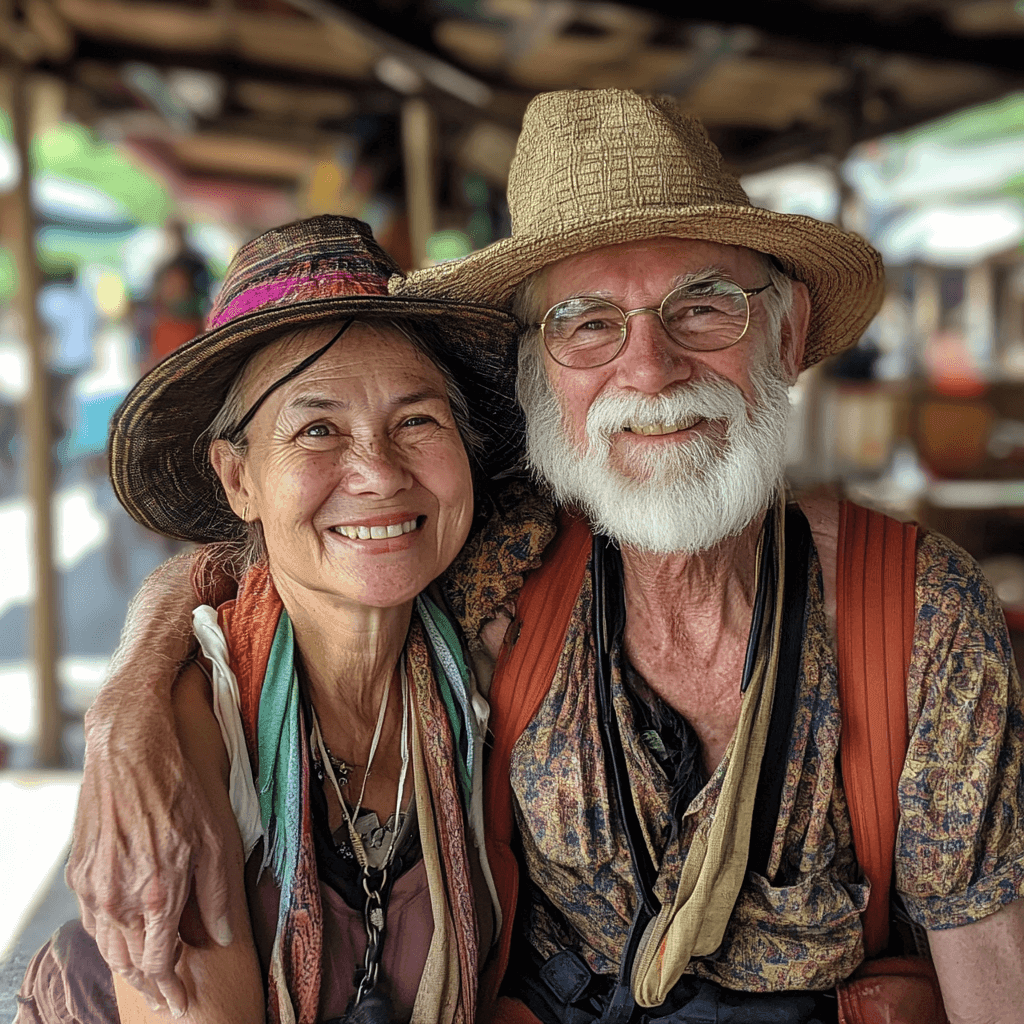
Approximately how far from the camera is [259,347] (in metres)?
1.52

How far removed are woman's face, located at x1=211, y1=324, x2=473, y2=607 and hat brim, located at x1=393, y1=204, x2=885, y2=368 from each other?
15 centimetres


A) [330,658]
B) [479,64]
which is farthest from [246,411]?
[479,64]

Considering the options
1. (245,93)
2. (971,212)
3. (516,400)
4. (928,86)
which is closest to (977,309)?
(971,212)

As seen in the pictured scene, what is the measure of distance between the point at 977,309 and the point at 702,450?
45.7 ft

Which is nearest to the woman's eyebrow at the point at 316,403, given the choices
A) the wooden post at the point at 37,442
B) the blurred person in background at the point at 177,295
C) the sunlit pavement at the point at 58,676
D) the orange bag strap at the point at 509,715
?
the orange bag strap at the point at 509,715

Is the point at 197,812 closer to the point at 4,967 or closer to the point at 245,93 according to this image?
the point at 4,967

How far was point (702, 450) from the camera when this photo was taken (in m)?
1.62

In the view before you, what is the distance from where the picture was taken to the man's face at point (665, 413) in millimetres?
1582

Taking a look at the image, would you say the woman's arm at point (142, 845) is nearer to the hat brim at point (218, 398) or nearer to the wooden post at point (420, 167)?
the hat brim at point (218, 398)

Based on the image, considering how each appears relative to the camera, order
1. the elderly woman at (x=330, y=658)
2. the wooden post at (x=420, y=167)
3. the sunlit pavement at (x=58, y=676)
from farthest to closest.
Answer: the wooden post at (x=420, y=167) → the sunlit pavement at (x=58, y=676) → the elderly woman at (x=330, y=658)

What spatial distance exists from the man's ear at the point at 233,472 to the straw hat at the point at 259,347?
9 cm

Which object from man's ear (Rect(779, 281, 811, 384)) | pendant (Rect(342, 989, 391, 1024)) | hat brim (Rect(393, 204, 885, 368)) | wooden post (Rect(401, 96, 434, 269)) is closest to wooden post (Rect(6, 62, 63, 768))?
wooden post (Rect(401, 96, 434, 269))

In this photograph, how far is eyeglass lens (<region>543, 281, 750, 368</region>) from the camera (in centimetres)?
160

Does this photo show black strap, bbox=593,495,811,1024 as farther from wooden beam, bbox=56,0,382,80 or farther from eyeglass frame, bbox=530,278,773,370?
wooden beam, bbox=56,0,382,80
